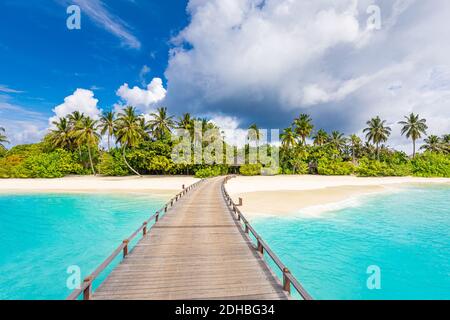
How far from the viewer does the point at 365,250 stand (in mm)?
11641

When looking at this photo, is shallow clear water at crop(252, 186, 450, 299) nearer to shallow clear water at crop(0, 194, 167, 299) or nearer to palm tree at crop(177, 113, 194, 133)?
shallow clear water at crop(0, 194, 167, 299)

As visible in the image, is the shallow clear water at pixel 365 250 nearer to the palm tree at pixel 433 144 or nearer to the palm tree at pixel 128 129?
the palm tree at pixel 128 129

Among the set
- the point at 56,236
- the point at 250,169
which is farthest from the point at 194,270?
the point at 250,169

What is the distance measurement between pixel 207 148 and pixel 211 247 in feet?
137

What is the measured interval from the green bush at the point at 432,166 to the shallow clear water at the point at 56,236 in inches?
2388

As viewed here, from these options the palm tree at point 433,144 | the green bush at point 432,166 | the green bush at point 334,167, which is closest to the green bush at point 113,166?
the green bush at point 334,167

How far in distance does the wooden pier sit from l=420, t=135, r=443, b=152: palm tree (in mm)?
83469

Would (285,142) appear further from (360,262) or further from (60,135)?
(60,135)

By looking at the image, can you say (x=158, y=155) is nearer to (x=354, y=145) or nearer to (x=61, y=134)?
(x=61, y=134)

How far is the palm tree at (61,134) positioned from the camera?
2116 inches
